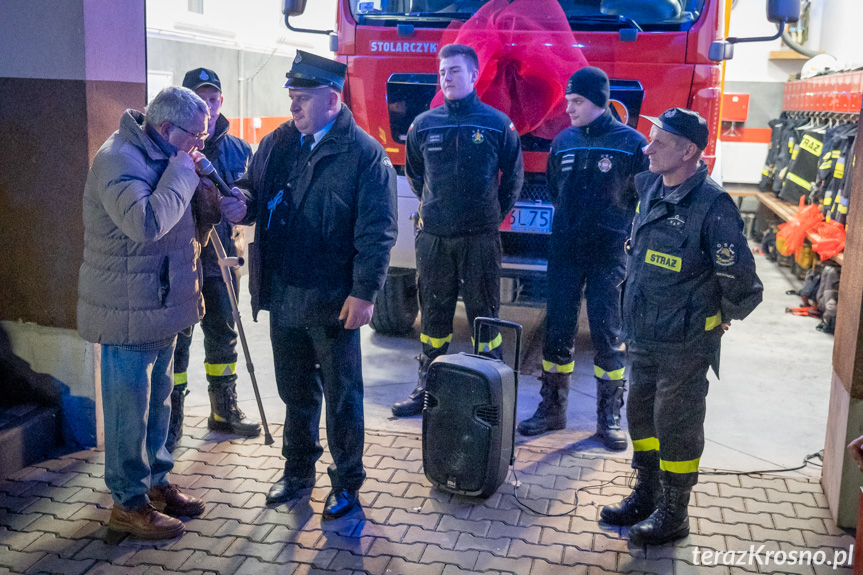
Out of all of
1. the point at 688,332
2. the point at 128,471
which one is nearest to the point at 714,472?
the point at 688,332

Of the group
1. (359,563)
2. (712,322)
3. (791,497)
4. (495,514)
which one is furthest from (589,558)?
(791,497)

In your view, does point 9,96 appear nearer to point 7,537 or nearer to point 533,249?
point 7,537

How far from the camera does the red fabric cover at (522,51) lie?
5211 mm

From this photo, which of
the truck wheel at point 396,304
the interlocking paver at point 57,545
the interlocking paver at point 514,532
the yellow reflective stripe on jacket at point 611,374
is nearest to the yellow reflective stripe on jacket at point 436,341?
the yellow reflective stripe on jacket at point 611,374

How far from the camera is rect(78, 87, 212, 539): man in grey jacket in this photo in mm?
3043

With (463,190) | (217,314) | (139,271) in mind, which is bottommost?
(217,314)

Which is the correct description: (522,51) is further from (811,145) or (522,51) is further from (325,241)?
(811,145)

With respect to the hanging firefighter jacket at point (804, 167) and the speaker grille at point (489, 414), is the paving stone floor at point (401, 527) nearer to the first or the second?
the speaker grille at point (489, 414)

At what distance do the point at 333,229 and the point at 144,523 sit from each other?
1.39m

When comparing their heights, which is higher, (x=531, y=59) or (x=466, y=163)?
(x=531, y=59)

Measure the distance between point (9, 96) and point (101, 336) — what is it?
158 centimetres

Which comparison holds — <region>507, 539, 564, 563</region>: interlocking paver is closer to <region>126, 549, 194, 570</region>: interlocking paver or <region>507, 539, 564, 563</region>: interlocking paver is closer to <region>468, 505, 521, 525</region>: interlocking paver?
<region>468, 505, 521, 525</region>: interlocking paver

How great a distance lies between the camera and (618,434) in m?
4.45

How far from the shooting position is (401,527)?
352 centimetres
